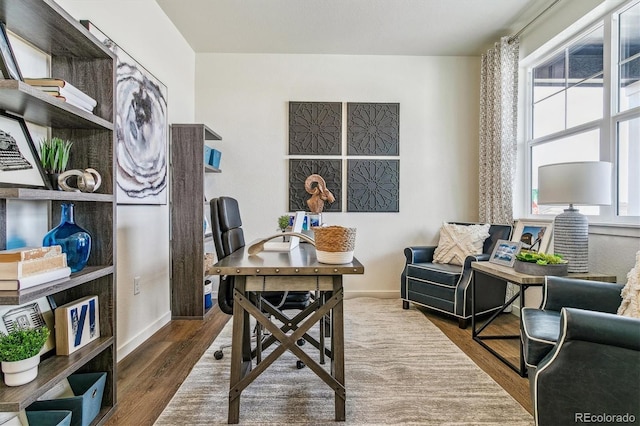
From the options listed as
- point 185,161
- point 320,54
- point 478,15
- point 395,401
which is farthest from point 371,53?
point 395,401

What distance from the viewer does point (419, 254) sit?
129 inches

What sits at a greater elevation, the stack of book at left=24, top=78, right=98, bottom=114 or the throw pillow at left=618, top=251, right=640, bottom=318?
the stack of book at left=24, top=78, right=98, bottom=114

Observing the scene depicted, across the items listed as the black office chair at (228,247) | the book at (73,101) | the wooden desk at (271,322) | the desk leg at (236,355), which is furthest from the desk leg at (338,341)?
the book at (73,101)

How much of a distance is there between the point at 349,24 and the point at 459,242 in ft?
7.71

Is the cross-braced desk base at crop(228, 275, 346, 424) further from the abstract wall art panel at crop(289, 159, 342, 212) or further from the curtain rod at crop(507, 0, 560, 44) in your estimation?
the curtain rod at crop(507, 0, 560, 44)

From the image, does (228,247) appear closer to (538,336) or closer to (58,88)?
(58,88)

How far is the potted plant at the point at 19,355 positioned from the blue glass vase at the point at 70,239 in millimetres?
342

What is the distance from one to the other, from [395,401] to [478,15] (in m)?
3.23

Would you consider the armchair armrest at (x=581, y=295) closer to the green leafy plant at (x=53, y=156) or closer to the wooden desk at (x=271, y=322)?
the wooden desk at (x=271, y=322)

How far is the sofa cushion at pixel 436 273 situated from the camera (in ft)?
9.25

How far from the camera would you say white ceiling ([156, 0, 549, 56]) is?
2764mm

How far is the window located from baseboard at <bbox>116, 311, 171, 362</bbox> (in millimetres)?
3507

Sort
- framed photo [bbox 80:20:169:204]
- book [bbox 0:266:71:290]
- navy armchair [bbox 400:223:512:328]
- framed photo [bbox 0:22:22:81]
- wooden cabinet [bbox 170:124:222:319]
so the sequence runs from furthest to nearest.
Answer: wooden cabinet [bbox 170:124:222:319] → navy armchair [bbox 400:223:512:328] → framed photo [bbox 80:20:169:204] → framed photo [bbox 0:22:22:81] → book [bbox 0:266:71:290]

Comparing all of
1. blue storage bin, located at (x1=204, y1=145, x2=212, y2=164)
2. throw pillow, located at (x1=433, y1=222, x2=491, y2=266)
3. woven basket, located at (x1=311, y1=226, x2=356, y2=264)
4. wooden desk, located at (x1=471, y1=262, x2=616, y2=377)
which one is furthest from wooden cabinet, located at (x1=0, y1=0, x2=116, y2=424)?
throw pillow, located at (x1=433, y1=222, x2=491, y2=266)
